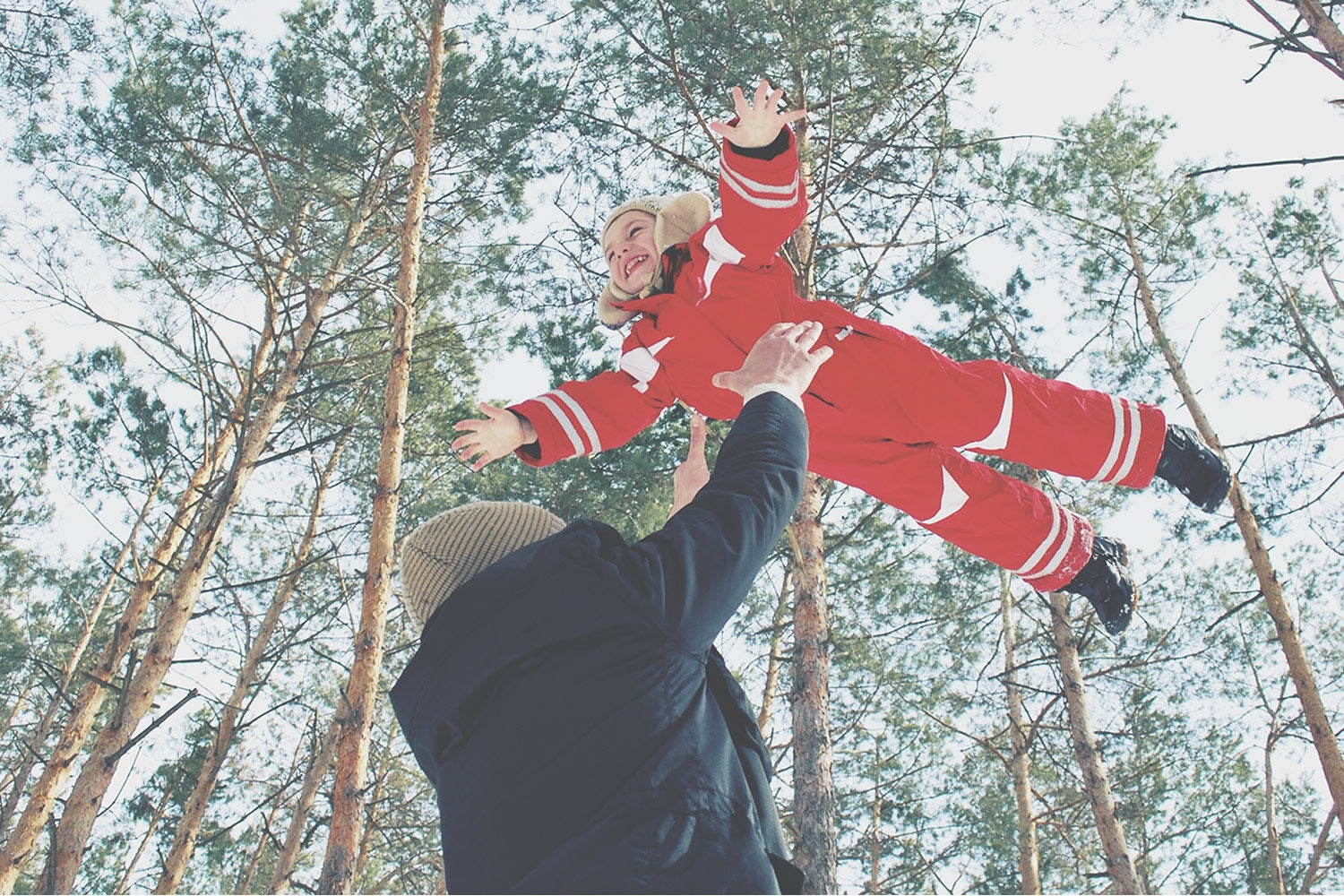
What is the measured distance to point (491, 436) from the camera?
3.25 metres

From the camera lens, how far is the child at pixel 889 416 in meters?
3.21

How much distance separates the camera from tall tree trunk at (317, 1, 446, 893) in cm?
567

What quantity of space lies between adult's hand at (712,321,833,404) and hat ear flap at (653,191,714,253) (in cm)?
187

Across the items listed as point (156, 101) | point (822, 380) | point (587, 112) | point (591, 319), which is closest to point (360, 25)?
point (156, 101)

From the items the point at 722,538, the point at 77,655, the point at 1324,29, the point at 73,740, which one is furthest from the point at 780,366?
the point at 77,655

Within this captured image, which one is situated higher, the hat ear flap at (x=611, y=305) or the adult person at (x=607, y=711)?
the hat ear flap at (x=611, y=305)

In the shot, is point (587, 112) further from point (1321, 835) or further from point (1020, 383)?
point (1321, 835)

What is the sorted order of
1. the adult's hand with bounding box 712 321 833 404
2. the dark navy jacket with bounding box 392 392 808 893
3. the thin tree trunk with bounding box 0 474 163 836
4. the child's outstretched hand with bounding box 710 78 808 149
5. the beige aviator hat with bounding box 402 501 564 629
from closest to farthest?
1. the dark navy jacket with bounding box 392 392 808 893
2. the beige aviator hat with bounding box 402 501 564 629
3. the adult's hand with bounding box 712 321 833 404
4. the child's outstretched hand with bounding box 710 78 808 149
5. the thin tree trunk with bounding box 0 474 163 836

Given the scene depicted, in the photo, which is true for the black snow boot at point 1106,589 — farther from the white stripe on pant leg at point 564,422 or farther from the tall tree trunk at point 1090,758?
the tall tree trunk at point 1090,758

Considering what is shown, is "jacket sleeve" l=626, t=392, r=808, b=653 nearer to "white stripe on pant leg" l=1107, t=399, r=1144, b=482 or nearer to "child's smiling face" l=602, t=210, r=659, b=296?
"white stripe on pant leg" l=1107, t=399, r=1144, b=482

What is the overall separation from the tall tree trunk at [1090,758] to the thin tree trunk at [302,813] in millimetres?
6910

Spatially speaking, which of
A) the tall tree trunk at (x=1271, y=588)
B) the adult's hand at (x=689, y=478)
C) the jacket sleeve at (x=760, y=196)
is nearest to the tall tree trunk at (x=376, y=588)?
the jacket sleeve at (x=760, y=196)

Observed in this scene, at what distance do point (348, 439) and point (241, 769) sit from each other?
5527 mm

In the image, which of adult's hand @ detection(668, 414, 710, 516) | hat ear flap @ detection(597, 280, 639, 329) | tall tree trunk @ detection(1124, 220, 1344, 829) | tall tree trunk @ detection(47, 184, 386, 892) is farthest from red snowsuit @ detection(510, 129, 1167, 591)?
tall tree trunk @ detection(1124, 220, 1344, 829)
